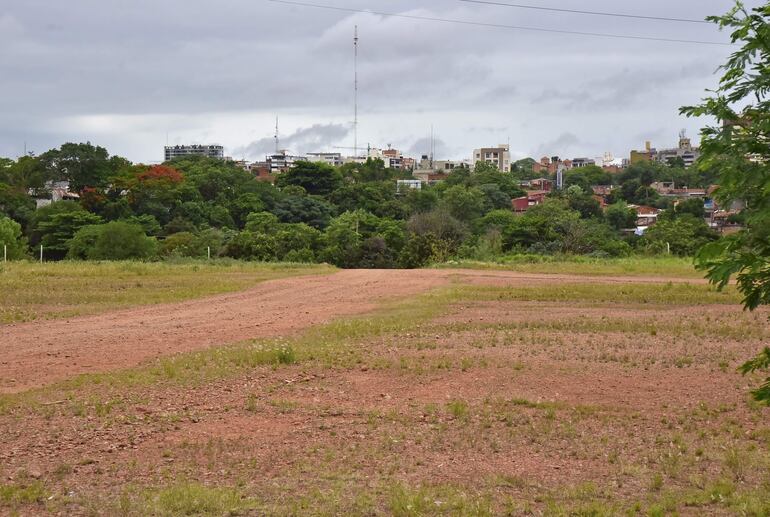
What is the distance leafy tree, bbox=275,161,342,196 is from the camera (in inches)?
3061

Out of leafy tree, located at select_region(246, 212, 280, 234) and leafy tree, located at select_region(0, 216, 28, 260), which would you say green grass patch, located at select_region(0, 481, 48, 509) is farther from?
leafy tree, located at select_region(246, 212, 280, 234)

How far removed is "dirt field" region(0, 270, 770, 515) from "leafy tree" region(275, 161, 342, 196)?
61.3 metres

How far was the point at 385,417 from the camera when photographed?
30.1 feet

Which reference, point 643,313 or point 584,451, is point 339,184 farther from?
point 584,451

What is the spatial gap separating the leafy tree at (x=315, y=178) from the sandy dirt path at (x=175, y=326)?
51980mm

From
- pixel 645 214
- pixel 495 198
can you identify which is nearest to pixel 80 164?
pixel 495 198

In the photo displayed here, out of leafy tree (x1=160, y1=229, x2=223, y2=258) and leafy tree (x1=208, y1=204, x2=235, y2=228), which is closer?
leafy tree (x1=160, y1=229, x2=223, y2=258)

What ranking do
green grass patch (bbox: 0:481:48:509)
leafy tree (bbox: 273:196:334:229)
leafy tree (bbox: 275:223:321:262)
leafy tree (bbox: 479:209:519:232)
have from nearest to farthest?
green grass patch (bbox: 0:481:48:509) → leafy tree (bbox: 275:223:321:262) → leafy tree (bbox: 479:209:519:232) → leafy tree (bbox: 273:196:334:229)

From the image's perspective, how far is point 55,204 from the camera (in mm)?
54531

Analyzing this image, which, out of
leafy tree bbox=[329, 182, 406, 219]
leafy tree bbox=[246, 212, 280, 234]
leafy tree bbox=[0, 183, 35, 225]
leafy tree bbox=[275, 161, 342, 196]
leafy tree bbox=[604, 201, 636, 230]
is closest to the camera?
leafy tree bbox=[246, 212, 280, 234]

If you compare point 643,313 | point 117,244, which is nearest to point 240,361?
point 643,313

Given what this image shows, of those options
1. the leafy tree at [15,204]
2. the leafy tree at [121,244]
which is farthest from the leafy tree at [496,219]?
the leafy tree at [15,204]

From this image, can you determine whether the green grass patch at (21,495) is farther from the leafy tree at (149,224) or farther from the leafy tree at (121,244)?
the leafy tree at (149,224)

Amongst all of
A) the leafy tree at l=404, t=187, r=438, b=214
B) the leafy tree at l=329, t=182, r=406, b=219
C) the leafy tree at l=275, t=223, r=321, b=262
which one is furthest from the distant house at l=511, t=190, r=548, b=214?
the leafy tree at l=275, t=223, r=321, b=262
